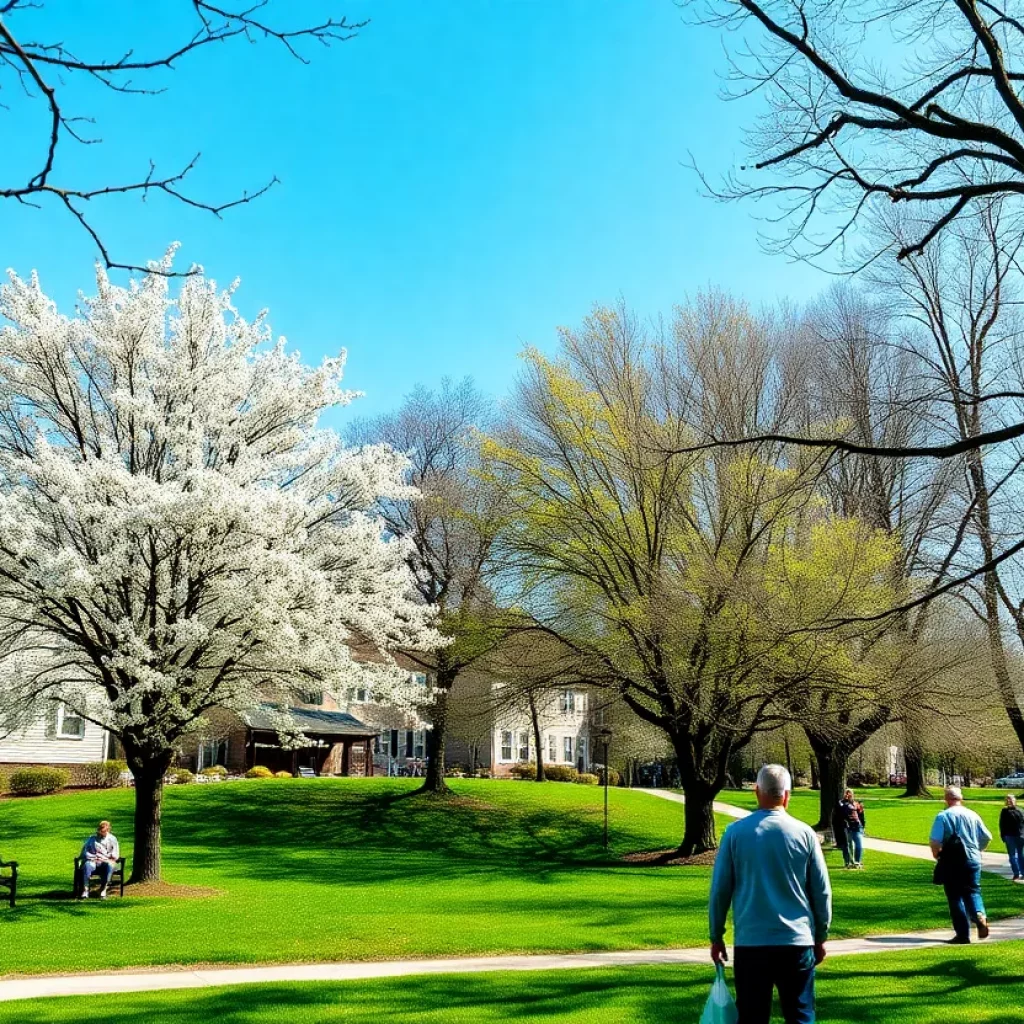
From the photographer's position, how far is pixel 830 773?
28.6 metres

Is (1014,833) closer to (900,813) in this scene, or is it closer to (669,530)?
(669,530)

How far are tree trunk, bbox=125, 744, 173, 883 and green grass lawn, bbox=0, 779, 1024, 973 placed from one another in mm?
1156

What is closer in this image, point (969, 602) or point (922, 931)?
point (922, 931)

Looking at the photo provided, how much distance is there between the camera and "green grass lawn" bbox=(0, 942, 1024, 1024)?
25.3ft

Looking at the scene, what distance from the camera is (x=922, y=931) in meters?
13.4

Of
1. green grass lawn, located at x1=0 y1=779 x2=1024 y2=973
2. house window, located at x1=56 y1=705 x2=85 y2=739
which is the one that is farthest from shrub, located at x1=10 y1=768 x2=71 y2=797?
house window, located at x1=56 y1=705 x2=85 y2=739

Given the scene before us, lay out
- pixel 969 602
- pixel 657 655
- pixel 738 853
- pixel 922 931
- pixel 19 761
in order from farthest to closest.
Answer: pixel 19 761
pixel 969 602
pixel 657 655
pixel 922 931
pixel 738 853

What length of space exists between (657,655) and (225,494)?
11277mm

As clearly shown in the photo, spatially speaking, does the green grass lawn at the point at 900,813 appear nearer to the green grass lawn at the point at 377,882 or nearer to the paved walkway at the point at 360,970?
the green grass lawn at the point at 377,882

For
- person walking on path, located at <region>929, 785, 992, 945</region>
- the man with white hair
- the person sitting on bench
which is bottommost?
the person sitting on bench

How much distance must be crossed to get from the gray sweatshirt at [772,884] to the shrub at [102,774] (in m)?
33.2

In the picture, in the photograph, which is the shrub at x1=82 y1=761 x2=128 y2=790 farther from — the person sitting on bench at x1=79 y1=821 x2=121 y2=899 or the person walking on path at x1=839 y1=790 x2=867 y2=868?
the person walking on path at x1=839 y1=790 x2=867 y2=868

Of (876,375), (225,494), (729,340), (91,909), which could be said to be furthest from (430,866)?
(876,375)

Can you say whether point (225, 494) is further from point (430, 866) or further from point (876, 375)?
point (876, 375)
